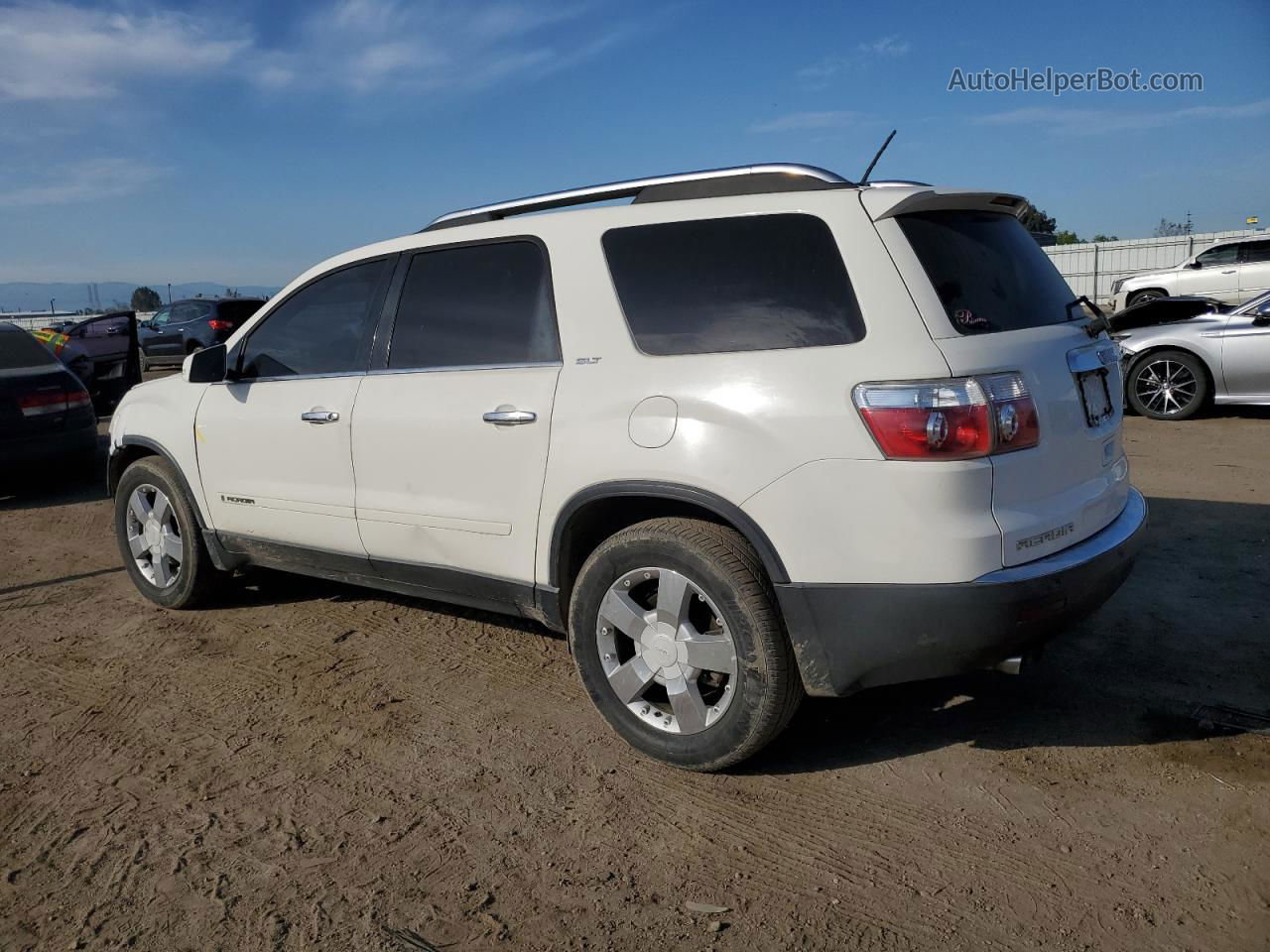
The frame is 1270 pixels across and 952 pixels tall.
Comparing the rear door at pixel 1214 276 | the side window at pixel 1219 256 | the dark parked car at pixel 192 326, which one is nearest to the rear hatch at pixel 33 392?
the dark parked car at pixel 192 326

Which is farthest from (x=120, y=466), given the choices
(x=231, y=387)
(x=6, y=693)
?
(x=6, y=693)

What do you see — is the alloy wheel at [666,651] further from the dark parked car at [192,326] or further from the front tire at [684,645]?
the dark parked car at [192,326]

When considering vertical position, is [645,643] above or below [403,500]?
below

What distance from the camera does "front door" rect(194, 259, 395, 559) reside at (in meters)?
4.25

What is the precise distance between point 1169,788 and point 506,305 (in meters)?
2.79

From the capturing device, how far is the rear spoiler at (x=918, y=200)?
3.00m

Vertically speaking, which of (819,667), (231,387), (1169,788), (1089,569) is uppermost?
(231,387)

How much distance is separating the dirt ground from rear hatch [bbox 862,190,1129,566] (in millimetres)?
830

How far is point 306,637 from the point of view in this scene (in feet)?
15.7

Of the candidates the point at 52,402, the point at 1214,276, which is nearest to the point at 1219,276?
the point at 1214,276

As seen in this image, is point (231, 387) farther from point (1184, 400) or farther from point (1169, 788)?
point (1184, 400)

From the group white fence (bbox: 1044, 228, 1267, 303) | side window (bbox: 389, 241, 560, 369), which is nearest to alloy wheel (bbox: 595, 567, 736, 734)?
side window (bbox: 389, 241, 560, 369)

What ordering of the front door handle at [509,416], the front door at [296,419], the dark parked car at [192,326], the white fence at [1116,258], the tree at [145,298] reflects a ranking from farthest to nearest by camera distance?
the tree at [145,298], the white fence at [1116,258], the dark parked car at [192,326], the front door at [296,419], the front door handle at [509,416]

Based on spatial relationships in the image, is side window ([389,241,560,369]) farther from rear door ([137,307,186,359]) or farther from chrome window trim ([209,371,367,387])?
rear door ([137,307,186,359])
